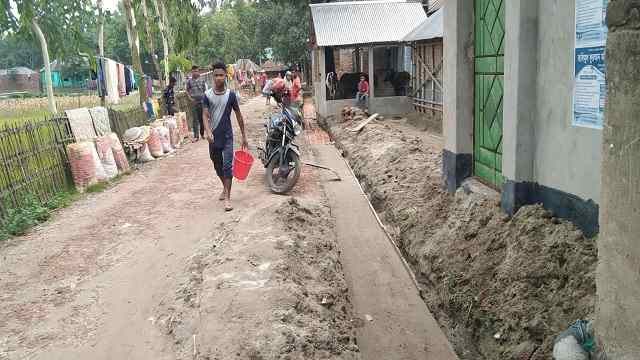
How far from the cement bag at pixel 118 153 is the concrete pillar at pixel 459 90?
612 cm

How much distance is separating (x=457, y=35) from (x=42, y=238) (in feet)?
18.6

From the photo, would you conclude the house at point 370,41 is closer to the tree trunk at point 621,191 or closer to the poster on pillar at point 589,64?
the poster on pillar at point 589,64

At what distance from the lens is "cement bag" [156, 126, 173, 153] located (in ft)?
41.1

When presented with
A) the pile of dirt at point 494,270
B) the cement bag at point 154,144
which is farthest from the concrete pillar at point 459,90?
the cement bag at point 154,144

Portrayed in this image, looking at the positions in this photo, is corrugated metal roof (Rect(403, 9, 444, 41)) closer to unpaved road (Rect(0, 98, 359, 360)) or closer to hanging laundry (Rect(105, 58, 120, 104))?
unpaved road (Rect(0, 98, 359, 360))

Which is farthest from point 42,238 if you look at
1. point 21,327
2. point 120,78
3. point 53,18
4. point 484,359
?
point 53,18

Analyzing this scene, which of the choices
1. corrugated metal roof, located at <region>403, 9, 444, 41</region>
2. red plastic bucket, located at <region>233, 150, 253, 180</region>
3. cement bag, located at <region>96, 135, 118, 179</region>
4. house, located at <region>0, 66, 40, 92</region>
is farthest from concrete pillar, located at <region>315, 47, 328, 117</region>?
house, located at <region>0, 66, 40, 92</region>

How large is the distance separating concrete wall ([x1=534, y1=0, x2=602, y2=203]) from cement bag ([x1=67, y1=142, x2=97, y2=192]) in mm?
6949

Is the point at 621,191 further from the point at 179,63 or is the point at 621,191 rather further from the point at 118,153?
the point at 179,63

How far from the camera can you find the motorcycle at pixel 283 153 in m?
8.38

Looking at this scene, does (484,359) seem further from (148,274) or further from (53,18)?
(53,18)

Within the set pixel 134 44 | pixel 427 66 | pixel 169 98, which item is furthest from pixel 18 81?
pixel 427 66

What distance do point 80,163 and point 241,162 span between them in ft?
9.73

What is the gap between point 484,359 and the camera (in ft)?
14.2
